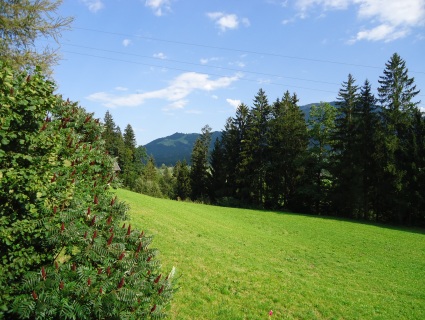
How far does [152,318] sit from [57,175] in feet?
8.79

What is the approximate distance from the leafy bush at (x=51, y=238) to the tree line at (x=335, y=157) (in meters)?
35.7

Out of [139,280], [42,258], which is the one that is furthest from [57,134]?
[139,280]

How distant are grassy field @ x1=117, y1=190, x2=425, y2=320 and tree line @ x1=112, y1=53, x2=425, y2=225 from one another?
13348mm

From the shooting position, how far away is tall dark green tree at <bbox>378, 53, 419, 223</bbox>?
3356 cm

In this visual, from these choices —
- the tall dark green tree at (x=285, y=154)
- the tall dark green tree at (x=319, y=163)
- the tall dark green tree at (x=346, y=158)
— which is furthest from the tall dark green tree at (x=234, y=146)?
the tall dark green tree at (x=346, y=158)

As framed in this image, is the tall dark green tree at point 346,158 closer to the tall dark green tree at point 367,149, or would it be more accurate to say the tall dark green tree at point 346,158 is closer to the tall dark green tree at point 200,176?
the tall dark green tree at point 367,149

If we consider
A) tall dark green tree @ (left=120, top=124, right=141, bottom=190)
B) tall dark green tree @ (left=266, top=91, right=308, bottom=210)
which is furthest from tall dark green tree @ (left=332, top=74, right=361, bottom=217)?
tall dark green tree @ (left=120, top=124, right=141, bottom=190)

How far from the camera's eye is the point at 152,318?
4.39 metres

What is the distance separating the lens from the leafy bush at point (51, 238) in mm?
3754

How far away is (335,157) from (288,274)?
98.2ft

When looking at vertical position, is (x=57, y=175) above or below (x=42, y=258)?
above

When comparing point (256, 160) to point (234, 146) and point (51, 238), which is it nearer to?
point (234, 146)

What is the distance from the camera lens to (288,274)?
12.4m

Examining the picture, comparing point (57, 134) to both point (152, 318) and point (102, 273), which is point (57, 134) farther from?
point (152, 318)
